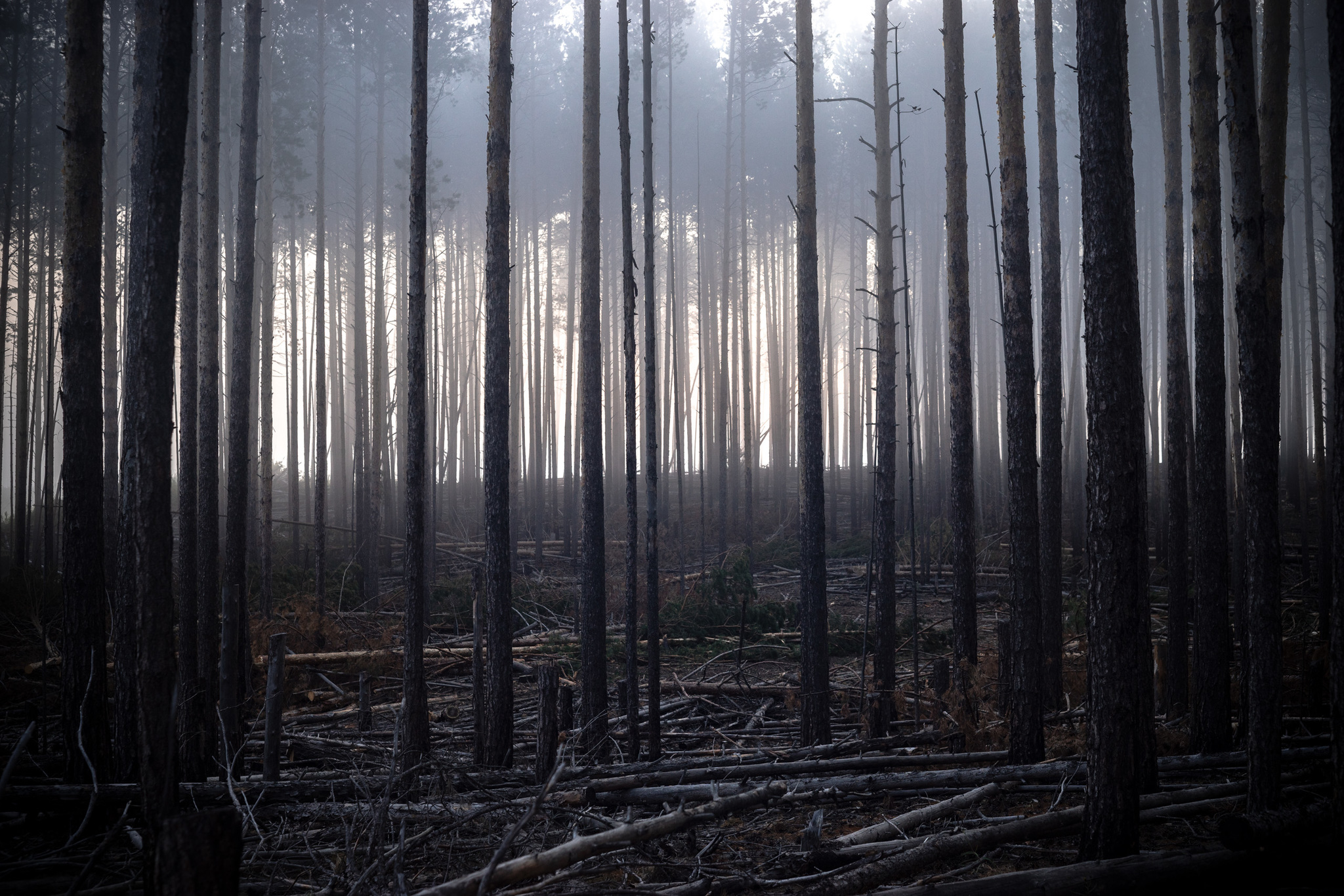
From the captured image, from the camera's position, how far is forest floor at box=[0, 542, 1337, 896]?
3.46m

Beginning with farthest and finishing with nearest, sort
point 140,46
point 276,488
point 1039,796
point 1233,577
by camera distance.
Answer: point 276,488
point 1233,577
point 1039,796
point 140,46

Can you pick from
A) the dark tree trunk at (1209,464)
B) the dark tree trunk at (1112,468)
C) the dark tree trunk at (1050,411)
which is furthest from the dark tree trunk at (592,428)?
the dark tree trunk at (1209,464)

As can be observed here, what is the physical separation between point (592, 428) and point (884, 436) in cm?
347

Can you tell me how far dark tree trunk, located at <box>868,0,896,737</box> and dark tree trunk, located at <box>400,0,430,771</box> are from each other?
3949 millimetres

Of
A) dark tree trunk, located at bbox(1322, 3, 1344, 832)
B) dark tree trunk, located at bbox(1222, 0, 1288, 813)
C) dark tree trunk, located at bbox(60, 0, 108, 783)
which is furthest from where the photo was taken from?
dark tree trunk, located at bbox(60, 0, 108, 783)

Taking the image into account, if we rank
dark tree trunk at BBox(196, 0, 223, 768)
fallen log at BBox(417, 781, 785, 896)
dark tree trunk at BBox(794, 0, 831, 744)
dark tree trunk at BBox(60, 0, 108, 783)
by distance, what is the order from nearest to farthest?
fallen log at BBox(417, 781, 785, 896) < dark tree trunk at BBox(60, 0, 108, 783) < dark tree trunk at BBox(794, 0, 831, 744) < dark tree trunk at BBox(196, 0, 223, 768)

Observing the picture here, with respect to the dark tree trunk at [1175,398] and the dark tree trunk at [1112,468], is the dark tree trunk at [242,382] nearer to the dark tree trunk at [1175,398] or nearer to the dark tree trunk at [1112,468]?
the dark tree trunk at [1112,468]

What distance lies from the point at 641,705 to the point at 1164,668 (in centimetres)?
546

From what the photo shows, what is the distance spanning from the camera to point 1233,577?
430 inches

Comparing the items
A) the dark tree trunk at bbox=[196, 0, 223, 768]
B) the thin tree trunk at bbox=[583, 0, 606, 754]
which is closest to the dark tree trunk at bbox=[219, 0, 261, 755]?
the dark tree trunk at bbox=[196, 0, 223, 768]

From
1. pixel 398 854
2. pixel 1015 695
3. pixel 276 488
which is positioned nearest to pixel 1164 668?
pixel 1015 695

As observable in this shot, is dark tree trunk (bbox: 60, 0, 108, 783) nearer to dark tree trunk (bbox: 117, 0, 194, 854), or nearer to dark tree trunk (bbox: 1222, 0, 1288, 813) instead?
dark tree trunk (bbox: 117, 0, 194, 854)

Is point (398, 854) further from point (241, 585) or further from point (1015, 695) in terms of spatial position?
point (241, 585)

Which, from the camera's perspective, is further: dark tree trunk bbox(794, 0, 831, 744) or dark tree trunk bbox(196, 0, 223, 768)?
dark tree trunk bbox(196, 0, 223, 768)
